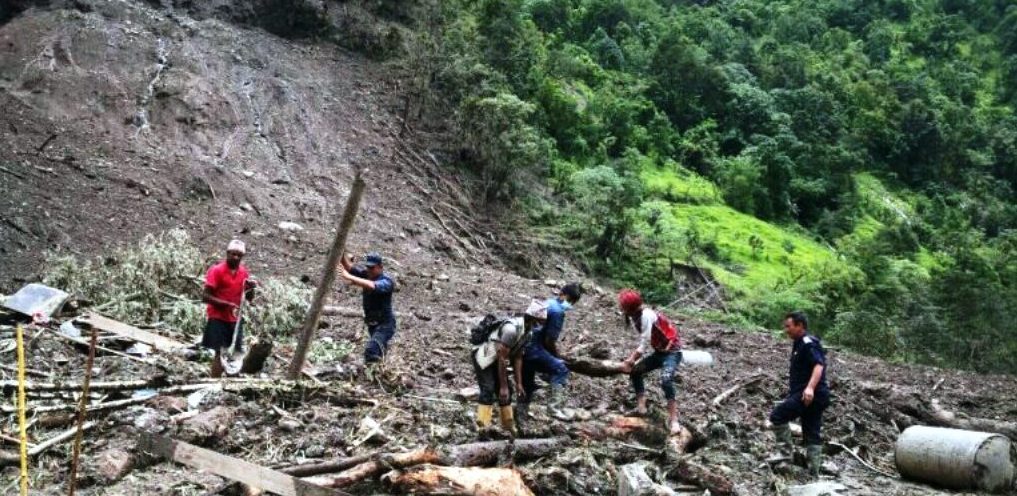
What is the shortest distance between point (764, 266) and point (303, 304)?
20534 mm

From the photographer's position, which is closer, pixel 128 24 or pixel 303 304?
pixel 303 304

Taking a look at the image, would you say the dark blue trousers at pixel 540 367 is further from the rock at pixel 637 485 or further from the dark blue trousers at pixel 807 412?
the dark blue trousers at pixel 807 412

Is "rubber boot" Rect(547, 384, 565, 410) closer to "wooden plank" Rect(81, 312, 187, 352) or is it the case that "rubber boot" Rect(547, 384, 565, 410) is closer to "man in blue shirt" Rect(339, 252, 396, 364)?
"man in blue shirt" Rect(339, 252, 396, 364)

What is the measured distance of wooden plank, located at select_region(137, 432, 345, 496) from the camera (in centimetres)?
523

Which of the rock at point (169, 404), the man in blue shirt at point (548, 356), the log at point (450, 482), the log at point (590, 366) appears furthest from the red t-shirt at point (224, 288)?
the log at point (590, 366)

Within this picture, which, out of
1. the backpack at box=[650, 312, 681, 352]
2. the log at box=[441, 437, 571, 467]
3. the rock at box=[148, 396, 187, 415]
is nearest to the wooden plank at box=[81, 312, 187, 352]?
the rock at box=[148, 396, 187, 415]

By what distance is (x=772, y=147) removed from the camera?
36.9 meters

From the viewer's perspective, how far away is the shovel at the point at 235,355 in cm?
796

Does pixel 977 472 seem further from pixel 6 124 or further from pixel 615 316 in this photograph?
pixel 6 124

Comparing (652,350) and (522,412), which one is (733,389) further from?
A: (522,412)

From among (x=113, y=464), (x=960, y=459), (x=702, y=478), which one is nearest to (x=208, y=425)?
(x=113, y=464)

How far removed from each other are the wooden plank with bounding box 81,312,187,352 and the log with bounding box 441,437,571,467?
3.80 metres

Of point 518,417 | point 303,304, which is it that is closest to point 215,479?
point 518,417

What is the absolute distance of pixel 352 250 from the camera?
1644 cm
